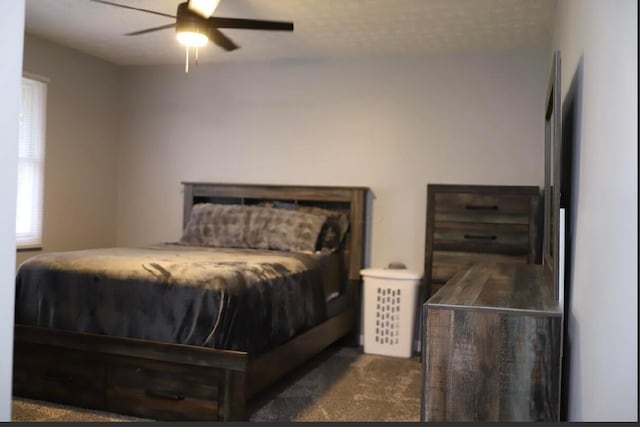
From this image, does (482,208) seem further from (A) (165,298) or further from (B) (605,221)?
(B) (605,221)

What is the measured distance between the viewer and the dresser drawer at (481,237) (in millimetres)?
4016

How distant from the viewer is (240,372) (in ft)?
8.96

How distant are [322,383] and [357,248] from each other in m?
1.29

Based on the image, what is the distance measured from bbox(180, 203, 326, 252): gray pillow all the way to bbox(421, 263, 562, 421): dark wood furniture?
2.60 metres

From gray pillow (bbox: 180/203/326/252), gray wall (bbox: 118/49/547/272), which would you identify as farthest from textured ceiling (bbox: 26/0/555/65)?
gray pillow (bbox: 180/203/326/252)

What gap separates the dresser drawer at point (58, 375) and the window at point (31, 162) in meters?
1.57

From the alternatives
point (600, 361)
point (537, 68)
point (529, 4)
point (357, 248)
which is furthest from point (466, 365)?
point (537, 68)

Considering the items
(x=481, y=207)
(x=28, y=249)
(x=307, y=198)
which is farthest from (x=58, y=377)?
(x=481, y=207)

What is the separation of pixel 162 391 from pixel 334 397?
1.02 metres

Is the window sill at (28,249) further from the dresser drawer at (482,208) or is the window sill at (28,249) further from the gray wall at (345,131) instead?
the dresser drawer at (482,208)

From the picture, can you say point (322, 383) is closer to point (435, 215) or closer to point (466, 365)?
point (435, 215)

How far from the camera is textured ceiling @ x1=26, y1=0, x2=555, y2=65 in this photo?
3543mm

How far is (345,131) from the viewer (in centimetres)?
478

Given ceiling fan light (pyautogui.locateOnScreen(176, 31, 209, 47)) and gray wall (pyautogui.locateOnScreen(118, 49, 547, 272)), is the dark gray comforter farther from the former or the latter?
gray wall (pyautogui.locateOnScreen(118, 49, 547, 272))
